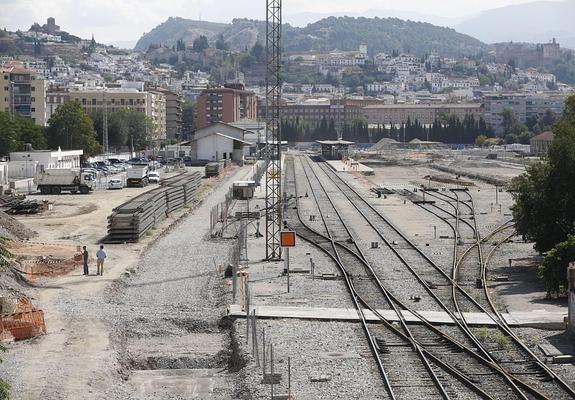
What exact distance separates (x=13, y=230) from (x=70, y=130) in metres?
55.4

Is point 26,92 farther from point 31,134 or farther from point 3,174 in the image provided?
point 3,174

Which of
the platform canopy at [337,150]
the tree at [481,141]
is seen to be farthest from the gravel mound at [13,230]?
the tree at [481,141]

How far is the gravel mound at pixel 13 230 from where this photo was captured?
126ft

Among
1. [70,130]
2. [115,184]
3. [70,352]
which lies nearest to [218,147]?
[70,130]

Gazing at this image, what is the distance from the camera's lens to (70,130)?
9369cm

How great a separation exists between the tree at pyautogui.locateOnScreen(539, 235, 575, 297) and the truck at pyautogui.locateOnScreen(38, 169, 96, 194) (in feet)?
142

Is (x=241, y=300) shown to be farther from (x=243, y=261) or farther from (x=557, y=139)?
(x=557, y=139)

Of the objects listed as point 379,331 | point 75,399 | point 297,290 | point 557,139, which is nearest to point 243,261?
point 297,290

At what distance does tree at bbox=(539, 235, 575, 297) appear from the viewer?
24.2 metres

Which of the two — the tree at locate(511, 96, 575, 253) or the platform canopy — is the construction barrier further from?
the platform canopy

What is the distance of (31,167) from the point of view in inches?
2906

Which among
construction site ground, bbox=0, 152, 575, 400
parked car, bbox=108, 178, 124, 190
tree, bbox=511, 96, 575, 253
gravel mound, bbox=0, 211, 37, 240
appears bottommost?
parked car, bbox=108, 178, 124, 190

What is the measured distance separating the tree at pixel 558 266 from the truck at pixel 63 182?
4331 cm

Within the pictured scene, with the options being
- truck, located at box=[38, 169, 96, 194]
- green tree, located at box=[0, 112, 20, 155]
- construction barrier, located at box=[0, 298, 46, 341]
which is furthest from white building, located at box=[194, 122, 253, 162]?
construction barrier, located at box=[0, 298, 46, 341]
